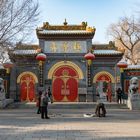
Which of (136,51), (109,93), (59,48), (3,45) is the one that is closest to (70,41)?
(59,48)

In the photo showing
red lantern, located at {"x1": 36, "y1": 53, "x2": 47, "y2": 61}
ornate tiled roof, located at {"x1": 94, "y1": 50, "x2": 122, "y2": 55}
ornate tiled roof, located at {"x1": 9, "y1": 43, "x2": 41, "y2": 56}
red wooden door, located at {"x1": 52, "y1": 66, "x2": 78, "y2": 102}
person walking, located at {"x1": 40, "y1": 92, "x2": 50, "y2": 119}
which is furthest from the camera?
red wooden door, located at {"x1": 52, "y1": 66, "x2": 78, "y2": 102}

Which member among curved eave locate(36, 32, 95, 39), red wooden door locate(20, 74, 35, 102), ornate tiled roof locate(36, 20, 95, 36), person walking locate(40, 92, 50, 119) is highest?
ornate tiled roof locate(36, 20, 95, 36)

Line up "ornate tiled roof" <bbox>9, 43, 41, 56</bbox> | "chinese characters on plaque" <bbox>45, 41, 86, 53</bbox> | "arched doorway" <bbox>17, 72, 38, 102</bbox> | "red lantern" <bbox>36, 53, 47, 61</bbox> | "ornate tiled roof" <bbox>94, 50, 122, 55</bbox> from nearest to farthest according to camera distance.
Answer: "red lantern" <bbox>36, 53, 47, 61</bbox> < "ornate tiled roof" <bbox>9, 43, 41, 56</bbox> < "ornate tiled roof" <bbox>94, 50, 122, 55</bbox> < "arched doorway" <bbox>17, 72, 38, 102</bbox> < "chinese characters on plaque" <bbox>45, 41, 86, 53</bbox>

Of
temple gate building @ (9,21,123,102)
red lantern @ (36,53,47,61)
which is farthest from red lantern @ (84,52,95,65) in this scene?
red lantern @ (36,53,47,61)

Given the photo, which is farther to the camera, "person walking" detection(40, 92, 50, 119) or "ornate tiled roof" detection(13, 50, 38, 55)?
"ornate tiled roof" detection(13, 50, 38, 55)

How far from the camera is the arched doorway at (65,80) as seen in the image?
38.5 m

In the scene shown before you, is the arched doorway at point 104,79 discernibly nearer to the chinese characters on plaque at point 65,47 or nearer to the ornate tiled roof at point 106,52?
the ornate tiled roof at point 106,52

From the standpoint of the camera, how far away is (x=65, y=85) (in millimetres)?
38625

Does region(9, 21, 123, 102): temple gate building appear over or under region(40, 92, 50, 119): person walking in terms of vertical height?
over

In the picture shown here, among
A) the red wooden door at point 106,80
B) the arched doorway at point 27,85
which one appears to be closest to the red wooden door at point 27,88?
the arched doorway at point 27,85

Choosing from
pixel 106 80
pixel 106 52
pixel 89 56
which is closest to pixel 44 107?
pixel 89 56

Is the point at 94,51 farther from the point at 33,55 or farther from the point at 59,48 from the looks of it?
the point at 33,55

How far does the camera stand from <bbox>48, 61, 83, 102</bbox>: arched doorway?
126 ft

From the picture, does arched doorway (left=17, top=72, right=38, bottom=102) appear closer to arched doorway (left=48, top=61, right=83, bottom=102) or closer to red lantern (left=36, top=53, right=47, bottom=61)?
arched doorway (left=48, top=61, right=83, bottom=102)
